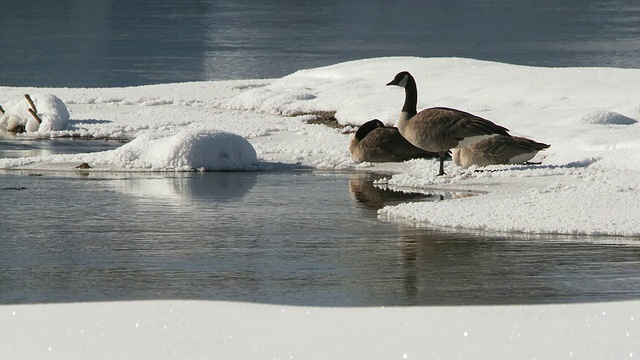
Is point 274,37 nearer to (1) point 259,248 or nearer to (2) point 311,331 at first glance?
(1) point 259,248

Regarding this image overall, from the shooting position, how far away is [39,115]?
1938 centimetres

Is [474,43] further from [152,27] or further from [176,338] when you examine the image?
[176,338]

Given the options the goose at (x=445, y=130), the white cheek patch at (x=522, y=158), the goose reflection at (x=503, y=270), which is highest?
the goose at (x=445, y=130)

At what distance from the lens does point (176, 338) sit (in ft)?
20.4

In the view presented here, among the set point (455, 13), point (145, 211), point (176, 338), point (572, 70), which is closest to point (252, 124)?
point (572, 70)

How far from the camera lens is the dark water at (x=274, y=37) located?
39.7 metres

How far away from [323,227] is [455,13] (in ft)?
241

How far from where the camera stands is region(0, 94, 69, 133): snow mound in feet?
61.6

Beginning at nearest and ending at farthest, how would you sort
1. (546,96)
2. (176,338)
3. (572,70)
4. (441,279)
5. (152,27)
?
(176,338) → (441,279) → (546,96) → (572,70) → (152,27)

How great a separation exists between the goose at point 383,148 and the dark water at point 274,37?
20.3 meters

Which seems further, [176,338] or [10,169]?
[10,169]

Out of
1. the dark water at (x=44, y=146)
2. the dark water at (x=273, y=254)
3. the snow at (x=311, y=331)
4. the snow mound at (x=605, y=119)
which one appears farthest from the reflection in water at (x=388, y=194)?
the dark water at (x=44, y=146)

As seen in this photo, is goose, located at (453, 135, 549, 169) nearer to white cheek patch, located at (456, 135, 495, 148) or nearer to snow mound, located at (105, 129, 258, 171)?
white cheek patch, located at (456, 135, 495, 148)

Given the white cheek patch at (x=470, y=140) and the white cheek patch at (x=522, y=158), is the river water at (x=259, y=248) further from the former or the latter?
the white cheek patch at (x=522, y=158)
